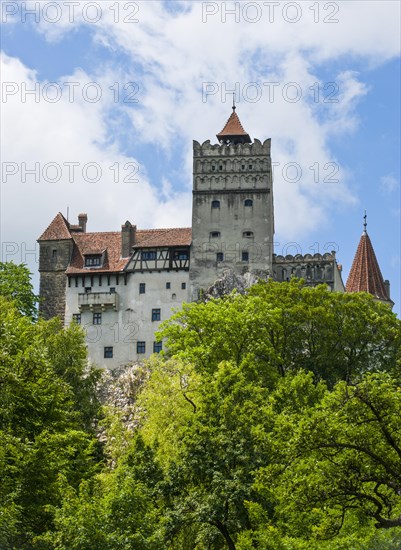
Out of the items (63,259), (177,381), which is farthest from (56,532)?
(63,259)

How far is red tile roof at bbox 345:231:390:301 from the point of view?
93.1 meters

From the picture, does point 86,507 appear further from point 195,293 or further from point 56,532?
point 195,293

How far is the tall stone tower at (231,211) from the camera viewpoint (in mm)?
79438

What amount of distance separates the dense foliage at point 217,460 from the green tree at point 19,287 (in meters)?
24.6

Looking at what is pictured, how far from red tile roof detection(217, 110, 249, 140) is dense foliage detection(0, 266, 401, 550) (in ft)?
96.0

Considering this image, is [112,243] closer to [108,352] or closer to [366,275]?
[108,352]

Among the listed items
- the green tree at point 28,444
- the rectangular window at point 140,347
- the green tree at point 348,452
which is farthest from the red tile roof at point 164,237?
the green tree at point 348,452

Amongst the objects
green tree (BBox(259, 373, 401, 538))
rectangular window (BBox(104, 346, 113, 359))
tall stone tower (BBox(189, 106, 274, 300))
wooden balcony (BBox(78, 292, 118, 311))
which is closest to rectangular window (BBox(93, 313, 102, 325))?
wooden balcony (BBox(78, 292, 118, 311))

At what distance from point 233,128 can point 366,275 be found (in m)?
16.1

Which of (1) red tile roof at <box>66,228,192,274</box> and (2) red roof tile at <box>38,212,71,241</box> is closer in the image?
(1) red tile roof at <box>66,228,192,274</box>

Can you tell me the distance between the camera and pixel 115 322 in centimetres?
8038

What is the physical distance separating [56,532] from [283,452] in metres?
7.86

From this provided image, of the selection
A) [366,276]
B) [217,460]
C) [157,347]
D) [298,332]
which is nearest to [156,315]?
[157,347]

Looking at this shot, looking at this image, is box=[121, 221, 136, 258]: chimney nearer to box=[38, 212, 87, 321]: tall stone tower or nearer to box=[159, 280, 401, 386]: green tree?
box=[38, 212, 87, 321]: tall stone tower
